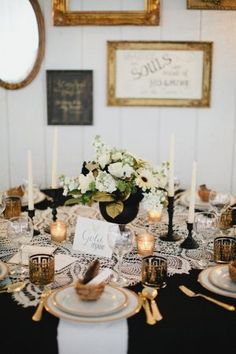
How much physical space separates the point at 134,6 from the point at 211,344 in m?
2.26

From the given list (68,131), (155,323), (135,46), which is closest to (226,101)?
(135,46)

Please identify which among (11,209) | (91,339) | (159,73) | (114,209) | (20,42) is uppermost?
(20,42)

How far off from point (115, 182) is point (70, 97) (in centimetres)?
157

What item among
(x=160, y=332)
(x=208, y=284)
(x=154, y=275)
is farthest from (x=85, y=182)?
(x=160, y=332)

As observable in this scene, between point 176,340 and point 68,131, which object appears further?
point 68,131

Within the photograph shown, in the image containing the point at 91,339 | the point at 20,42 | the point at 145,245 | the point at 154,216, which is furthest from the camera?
the point at 20,42

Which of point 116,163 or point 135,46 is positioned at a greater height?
point 135,46

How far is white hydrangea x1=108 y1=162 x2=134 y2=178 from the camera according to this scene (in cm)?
165

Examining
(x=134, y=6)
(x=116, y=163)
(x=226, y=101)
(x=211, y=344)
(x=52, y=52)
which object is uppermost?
(x=134, y=6)

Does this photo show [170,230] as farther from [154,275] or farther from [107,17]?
[107,17]

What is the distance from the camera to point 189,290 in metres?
1.44

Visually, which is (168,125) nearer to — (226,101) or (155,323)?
(226,101)

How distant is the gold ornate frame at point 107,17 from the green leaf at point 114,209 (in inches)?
64.6

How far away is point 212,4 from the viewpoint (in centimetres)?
291
